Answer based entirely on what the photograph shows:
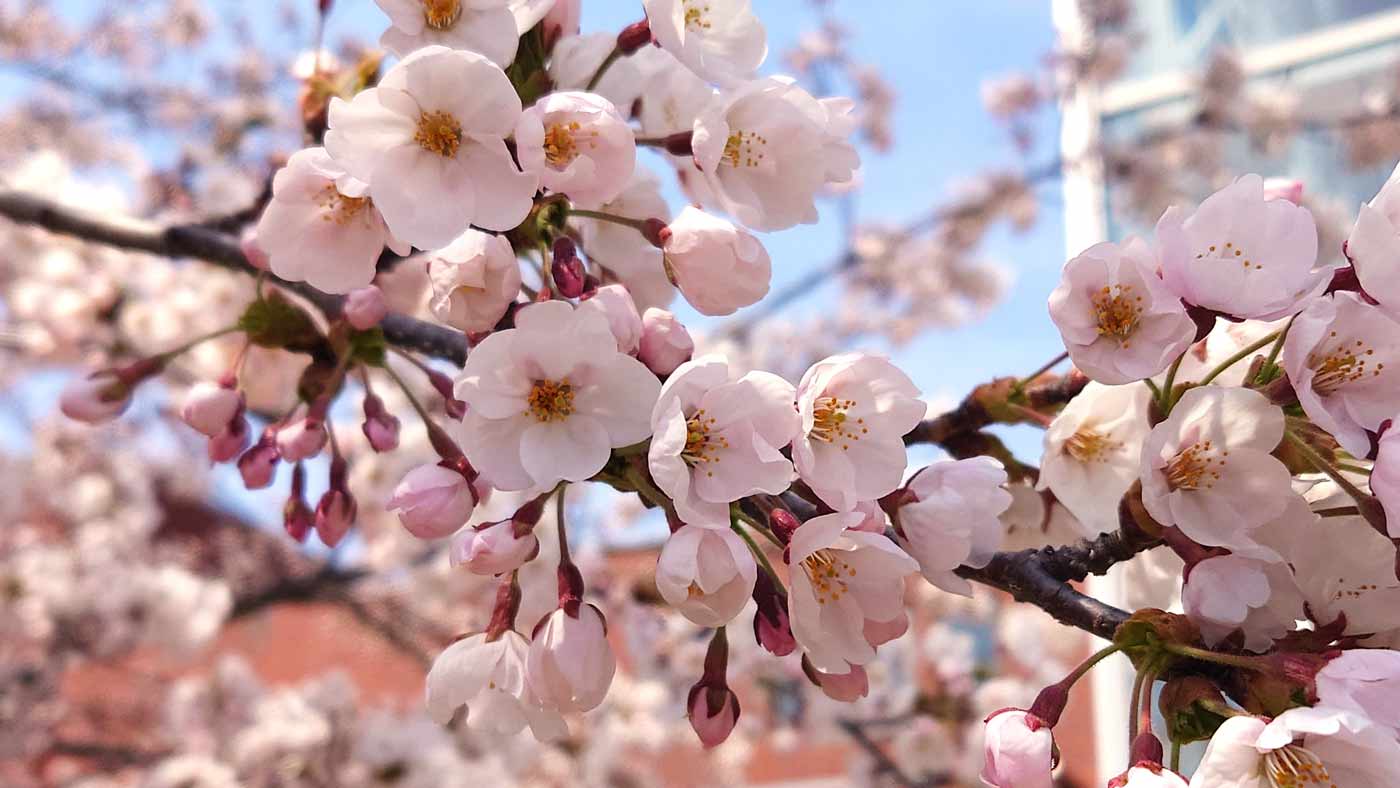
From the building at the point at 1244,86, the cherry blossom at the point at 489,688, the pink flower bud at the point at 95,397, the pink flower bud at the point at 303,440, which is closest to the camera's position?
the cherry blossom at the point at 489,688

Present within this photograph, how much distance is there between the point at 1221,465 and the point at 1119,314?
0.36 feet

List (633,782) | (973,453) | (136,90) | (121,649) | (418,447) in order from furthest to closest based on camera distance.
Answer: (136,90) → (633,782) → (121,649) → (418,447) → (973,453)

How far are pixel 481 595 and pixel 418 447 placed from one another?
68 centimetres

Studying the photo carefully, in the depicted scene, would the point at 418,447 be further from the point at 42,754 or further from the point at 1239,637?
the point at 1239,637

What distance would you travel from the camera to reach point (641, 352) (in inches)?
25.0

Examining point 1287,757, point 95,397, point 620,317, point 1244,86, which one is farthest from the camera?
point 1244,86

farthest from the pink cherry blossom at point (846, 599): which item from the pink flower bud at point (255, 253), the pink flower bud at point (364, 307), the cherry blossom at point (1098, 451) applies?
the pink flower bud at point (255, 253)

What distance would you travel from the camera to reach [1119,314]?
61 centimetres

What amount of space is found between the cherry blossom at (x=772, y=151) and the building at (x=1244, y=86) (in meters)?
3.96

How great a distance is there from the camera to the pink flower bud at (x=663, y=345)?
0.63 m

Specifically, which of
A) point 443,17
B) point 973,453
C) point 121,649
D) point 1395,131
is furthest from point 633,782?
point 1395,131

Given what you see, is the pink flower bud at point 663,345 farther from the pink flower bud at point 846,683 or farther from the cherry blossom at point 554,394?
the pink flower bud at point 846,683

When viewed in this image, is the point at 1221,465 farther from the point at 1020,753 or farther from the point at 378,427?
the point at 378,427

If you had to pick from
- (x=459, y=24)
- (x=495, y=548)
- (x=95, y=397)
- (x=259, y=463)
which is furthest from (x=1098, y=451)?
(x=95, y=397)
